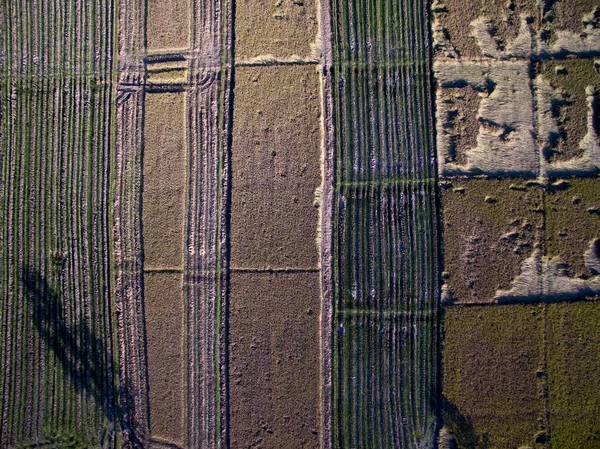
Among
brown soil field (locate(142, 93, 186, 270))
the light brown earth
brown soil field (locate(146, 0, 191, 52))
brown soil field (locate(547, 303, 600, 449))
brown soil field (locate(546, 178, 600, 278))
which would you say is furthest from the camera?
brown soil field (locate(146, 0, 191, 52))

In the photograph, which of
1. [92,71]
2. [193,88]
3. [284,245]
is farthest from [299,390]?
[92,71]

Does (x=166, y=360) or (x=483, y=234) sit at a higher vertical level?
(x=483, y=234)

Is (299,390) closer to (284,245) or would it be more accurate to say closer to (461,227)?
(284,245)

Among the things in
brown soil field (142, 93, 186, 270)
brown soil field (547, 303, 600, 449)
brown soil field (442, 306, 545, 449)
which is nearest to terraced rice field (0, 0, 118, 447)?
brown soil field (142, 93, 186, 270)

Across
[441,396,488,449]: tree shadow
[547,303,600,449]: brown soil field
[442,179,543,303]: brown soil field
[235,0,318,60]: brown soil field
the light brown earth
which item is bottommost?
[441,396,488,449]: tree shadow

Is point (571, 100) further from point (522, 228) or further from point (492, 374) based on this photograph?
point (492, 374)

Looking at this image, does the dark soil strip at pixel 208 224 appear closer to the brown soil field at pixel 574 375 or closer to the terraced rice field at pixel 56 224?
the terraced rice field at pixel 56 224

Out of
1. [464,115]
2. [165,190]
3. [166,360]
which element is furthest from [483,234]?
[166,360]

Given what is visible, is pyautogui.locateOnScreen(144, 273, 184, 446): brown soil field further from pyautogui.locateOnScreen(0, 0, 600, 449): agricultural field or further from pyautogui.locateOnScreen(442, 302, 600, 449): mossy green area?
pyautogui.locateOnScreen(442, 302, 600, 449): mossy green area
